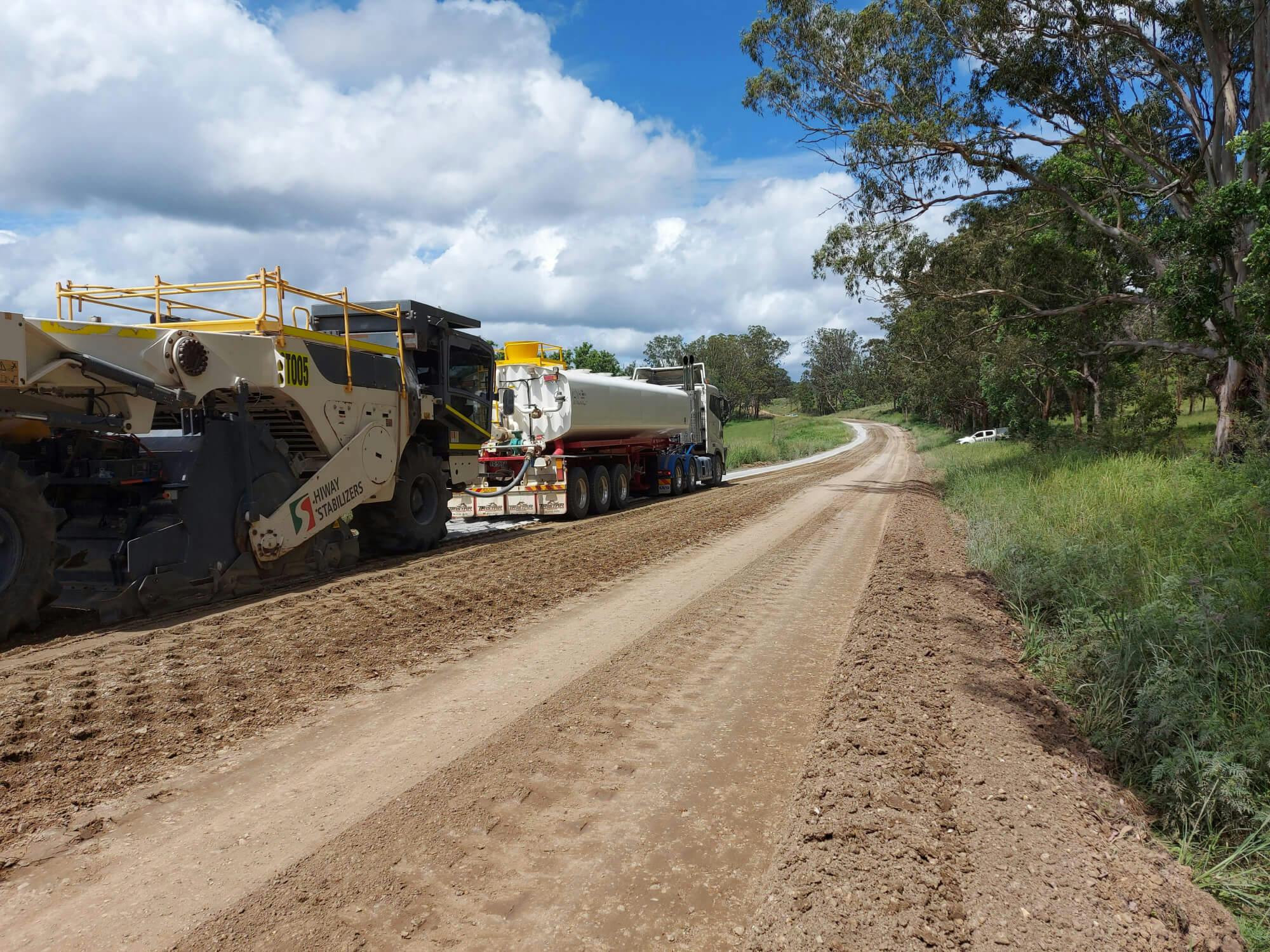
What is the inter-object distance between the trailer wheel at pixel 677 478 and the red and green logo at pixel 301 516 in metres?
12.9

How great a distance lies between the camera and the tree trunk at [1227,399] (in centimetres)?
1555

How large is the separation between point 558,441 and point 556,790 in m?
11.9

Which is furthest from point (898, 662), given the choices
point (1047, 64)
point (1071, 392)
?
point (1071, 392)

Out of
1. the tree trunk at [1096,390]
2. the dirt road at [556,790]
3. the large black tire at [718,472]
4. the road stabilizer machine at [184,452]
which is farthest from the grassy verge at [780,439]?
the dirt road at [556,790]

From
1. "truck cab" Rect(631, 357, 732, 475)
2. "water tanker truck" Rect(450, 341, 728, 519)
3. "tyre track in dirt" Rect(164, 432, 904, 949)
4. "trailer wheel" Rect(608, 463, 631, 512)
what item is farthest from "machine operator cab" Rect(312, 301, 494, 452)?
"truck cab" Rect(631, 357, 732, 475)

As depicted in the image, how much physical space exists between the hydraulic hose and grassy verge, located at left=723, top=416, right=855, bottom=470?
74.2 ft

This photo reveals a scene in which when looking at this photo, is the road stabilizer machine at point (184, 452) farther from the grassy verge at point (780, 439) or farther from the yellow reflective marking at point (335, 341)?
the grassy verge at point (780, 439)

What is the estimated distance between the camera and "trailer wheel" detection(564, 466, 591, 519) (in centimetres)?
1541

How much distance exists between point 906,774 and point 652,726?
150 cm

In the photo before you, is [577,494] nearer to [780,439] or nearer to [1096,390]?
[1096,390]

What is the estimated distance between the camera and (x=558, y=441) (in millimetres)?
15492

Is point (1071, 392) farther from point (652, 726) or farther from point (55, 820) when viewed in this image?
point (55, 820)

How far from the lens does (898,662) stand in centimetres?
579

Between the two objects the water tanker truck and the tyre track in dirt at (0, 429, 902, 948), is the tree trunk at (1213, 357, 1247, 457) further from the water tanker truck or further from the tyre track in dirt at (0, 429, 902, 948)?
the tyre track in dirt at (0, 429, 902, 948)
